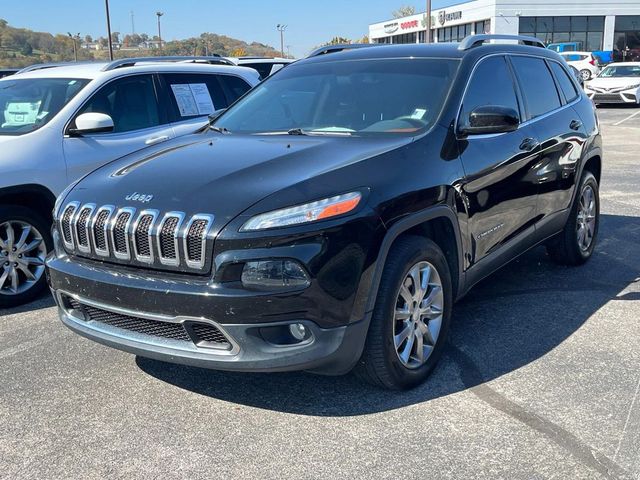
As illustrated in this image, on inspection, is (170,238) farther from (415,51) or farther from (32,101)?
(32,101)

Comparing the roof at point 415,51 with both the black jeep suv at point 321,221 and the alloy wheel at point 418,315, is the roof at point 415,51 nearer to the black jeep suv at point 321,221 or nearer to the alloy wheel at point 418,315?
the black jeep suv at point 321,221

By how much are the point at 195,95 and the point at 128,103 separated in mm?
810

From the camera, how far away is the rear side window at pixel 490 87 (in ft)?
13.8

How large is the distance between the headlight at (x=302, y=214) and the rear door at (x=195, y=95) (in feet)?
10.8

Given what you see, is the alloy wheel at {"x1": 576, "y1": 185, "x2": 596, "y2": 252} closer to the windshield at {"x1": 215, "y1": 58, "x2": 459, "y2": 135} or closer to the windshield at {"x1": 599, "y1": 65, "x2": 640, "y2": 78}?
the windshield at {"x1": 215, "y1": 58, "x2": 459, "y2": 135}

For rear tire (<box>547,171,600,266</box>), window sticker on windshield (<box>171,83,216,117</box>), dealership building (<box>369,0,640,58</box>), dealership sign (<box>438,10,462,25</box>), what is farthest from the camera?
dealership sign (<box>438,10,462,25</box>)

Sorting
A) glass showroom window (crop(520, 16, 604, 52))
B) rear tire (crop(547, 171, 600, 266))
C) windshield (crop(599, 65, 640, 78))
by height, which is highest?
glass showroom window (crop(520, 16, 604, 52))

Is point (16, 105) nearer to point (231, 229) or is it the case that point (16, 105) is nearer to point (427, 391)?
point (231, 229)

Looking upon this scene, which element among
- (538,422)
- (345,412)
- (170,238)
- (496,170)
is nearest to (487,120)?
(496,170)

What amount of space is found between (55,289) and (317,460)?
5.45ft

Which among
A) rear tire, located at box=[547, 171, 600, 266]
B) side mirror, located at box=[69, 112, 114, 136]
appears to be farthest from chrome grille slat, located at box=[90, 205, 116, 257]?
rear tire, located at box=[547, 171, 600, 266]

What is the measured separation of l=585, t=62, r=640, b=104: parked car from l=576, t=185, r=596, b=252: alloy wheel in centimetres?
1889

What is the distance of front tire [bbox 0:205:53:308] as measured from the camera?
16.2ft

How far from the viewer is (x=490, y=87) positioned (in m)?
4.47
